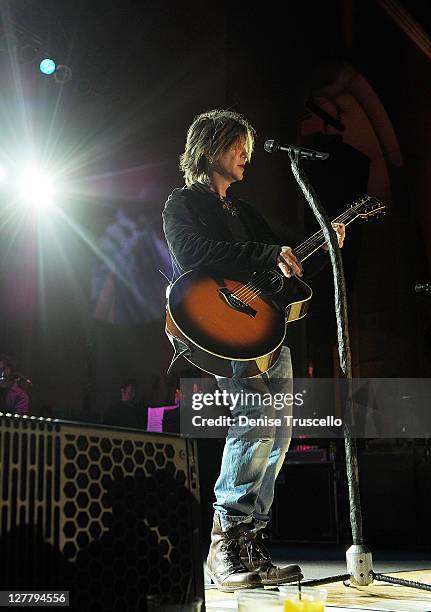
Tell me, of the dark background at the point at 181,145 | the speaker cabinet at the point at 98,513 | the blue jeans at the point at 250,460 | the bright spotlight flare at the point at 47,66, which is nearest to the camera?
the speaker cabinet at the point at 98,513

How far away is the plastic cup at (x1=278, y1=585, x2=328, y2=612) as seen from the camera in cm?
102

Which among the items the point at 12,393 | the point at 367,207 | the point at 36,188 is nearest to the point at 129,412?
the point at 12,393

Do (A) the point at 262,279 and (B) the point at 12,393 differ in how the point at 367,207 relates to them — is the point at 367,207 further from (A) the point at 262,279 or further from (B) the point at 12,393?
(B) the point at 12,393

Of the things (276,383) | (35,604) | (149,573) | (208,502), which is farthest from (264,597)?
(208,502)

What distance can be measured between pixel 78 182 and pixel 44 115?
2.09 ft

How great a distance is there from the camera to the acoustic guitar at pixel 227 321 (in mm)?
2195

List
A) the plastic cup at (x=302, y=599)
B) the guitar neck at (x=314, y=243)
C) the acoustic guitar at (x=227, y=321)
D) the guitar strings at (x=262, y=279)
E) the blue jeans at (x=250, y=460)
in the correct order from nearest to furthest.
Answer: the plastic cup at (x=302, y=599) < the blue jeans at (x=250, y=460) < the acoustic guitar at (x=227, y=321) < the guitar strings at (x=262, y=279) < the guitar neck at (x=314, y=243)

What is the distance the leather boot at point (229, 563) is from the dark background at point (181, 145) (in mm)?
1967

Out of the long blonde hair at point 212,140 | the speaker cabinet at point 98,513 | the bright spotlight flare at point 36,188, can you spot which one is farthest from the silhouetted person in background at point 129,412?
the speaker cabinet at point 98,513

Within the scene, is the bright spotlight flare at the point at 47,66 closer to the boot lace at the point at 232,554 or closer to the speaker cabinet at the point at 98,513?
the boot lace at the point at 232,554

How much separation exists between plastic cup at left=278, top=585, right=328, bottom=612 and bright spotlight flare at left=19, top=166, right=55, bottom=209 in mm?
5189

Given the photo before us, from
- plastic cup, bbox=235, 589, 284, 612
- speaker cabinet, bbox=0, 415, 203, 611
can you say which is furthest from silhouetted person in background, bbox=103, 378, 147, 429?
speaker cabinet, bbox=0, 415, 203, 611

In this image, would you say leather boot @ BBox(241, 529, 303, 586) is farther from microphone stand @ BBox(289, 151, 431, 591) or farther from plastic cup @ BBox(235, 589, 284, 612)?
plastic cup @ BBox(235, 589, 284, 612)

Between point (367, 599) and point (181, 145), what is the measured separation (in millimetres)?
2980
